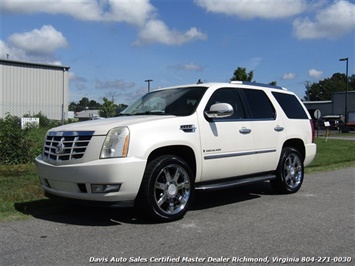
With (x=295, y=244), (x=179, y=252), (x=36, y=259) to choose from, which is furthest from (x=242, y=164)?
(x=36, y=259)

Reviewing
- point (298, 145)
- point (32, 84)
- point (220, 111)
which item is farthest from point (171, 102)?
point (32, 84)

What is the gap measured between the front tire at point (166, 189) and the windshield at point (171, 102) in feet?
2.71

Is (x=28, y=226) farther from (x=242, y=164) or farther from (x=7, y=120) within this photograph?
(x=7, y=120)

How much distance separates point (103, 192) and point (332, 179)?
6.09 metres

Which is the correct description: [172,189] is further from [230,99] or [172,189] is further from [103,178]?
[230,99]

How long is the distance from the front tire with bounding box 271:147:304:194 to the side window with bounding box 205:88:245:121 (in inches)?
51.5

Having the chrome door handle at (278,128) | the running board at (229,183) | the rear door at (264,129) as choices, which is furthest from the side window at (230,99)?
the running board at (229,183)

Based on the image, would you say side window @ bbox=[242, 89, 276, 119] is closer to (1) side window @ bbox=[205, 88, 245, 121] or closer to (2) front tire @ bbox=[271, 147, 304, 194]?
→ (1) side window @ bbox=[205, 88, 245, 121]

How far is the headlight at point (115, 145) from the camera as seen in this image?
16.1ft

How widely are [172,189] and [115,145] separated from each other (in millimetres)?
1004

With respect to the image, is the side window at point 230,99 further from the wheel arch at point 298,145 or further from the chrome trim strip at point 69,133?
the chrome trim strip at point 69,133

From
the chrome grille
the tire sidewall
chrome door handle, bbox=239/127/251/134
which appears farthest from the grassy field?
the tire sidewall

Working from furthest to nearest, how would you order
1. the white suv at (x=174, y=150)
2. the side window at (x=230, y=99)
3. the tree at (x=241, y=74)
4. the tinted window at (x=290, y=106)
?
the tree at (x=241, y=74) < the tinted window at (x=290, y=106) < the side window at (x=230, y=99) < the white suv at (x=174, y=150)

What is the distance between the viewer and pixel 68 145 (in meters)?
5.17
